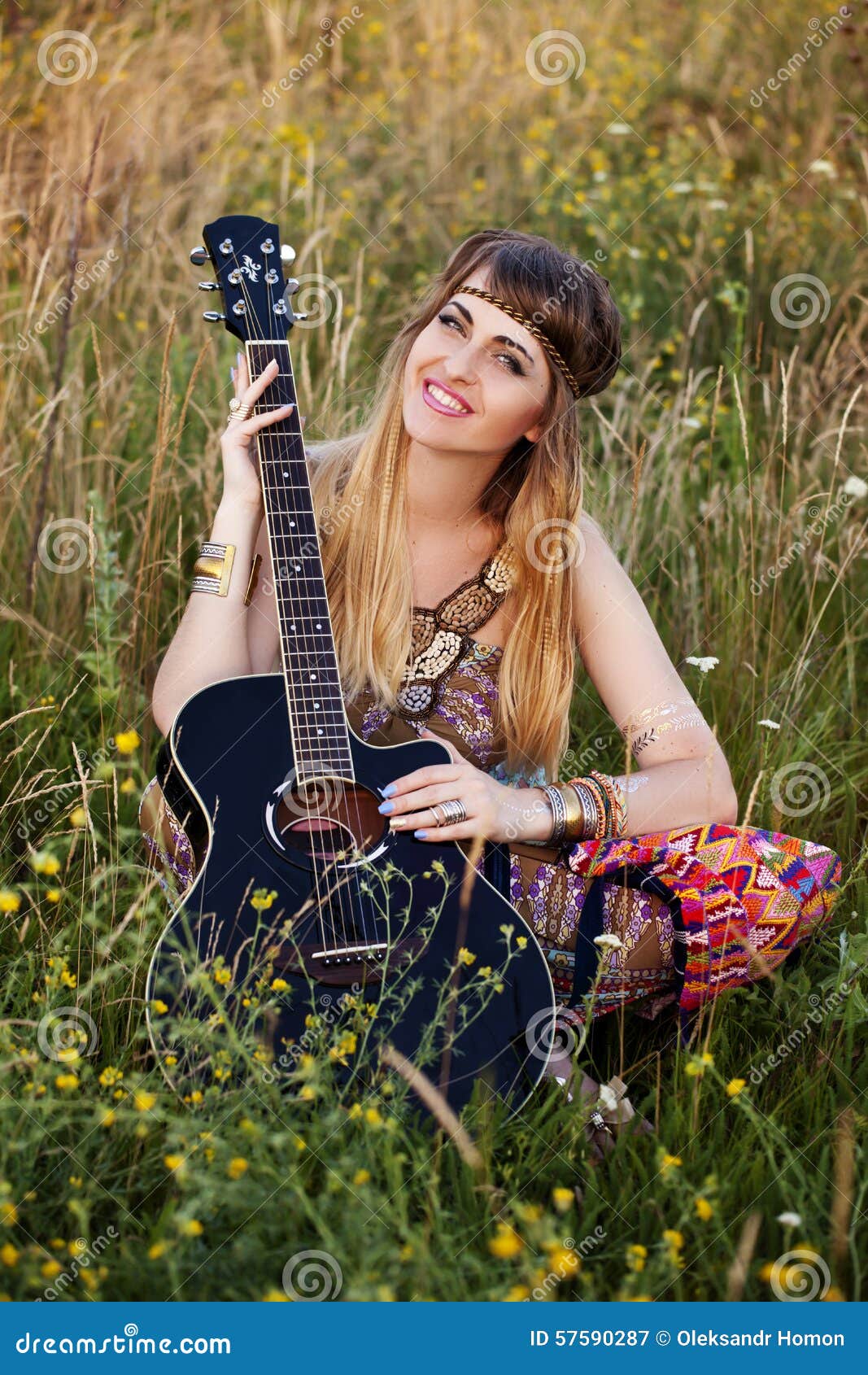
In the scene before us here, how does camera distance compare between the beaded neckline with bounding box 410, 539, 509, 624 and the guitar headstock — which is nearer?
the guitar headstock

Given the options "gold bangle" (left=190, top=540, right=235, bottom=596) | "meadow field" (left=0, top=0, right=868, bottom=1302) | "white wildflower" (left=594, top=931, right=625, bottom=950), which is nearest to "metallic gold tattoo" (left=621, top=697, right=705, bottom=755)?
"meadow field" (left=0, top=0, right=868, bottom=1302)

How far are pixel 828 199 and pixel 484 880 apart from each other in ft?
13.5

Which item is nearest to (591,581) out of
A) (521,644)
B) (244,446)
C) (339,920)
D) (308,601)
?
(521,644)

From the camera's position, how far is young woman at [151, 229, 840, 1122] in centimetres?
227

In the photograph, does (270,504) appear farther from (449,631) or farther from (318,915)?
(318,915)

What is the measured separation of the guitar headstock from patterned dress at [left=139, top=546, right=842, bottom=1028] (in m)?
0.74

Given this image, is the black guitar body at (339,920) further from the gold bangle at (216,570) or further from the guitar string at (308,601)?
the gold bangle at (216,570)

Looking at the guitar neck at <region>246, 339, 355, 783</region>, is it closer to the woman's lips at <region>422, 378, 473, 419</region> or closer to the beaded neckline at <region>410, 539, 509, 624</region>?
the woman's lips at <region>422, 378, 473, 419</region>

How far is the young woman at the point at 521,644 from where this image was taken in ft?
7.44

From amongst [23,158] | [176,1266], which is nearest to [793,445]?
[23,158]

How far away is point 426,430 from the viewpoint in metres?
2.46

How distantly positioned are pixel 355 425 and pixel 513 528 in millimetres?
1219

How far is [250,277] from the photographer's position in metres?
2.40

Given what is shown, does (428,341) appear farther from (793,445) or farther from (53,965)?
(793,445)
